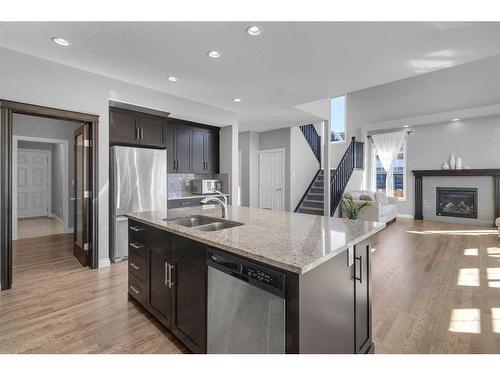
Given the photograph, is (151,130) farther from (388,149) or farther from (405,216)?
(405,216)

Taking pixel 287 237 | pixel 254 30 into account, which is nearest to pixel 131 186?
pixel 254 30

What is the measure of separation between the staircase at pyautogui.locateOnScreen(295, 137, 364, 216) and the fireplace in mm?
2386

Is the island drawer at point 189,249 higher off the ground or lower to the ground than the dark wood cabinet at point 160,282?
higher

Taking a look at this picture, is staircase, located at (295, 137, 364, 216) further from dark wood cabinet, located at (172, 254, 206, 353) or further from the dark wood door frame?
the dark wood door frame

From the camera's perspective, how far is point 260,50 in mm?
2756

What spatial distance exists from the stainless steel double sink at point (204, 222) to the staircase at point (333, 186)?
16.5 ft

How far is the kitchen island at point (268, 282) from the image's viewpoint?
1.16 metres

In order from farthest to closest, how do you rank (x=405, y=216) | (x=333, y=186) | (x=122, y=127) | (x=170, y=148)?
(x=405, y=216)
(x=333, y=186)
(x=170, y=148)
(x=122, y=127)

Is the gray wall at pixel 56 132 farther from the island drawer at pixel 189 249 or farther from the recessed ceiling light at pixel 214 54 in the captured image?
the island drawer at pixel 189 249

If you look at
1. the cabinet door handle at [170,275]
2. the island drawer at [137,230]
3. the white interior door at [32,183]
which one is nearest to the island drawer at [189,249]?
the cabinet door handle at [170,275]

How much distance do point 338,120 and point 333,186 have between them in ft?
11.2

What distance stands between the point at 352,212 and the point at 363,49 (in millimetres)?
4352
